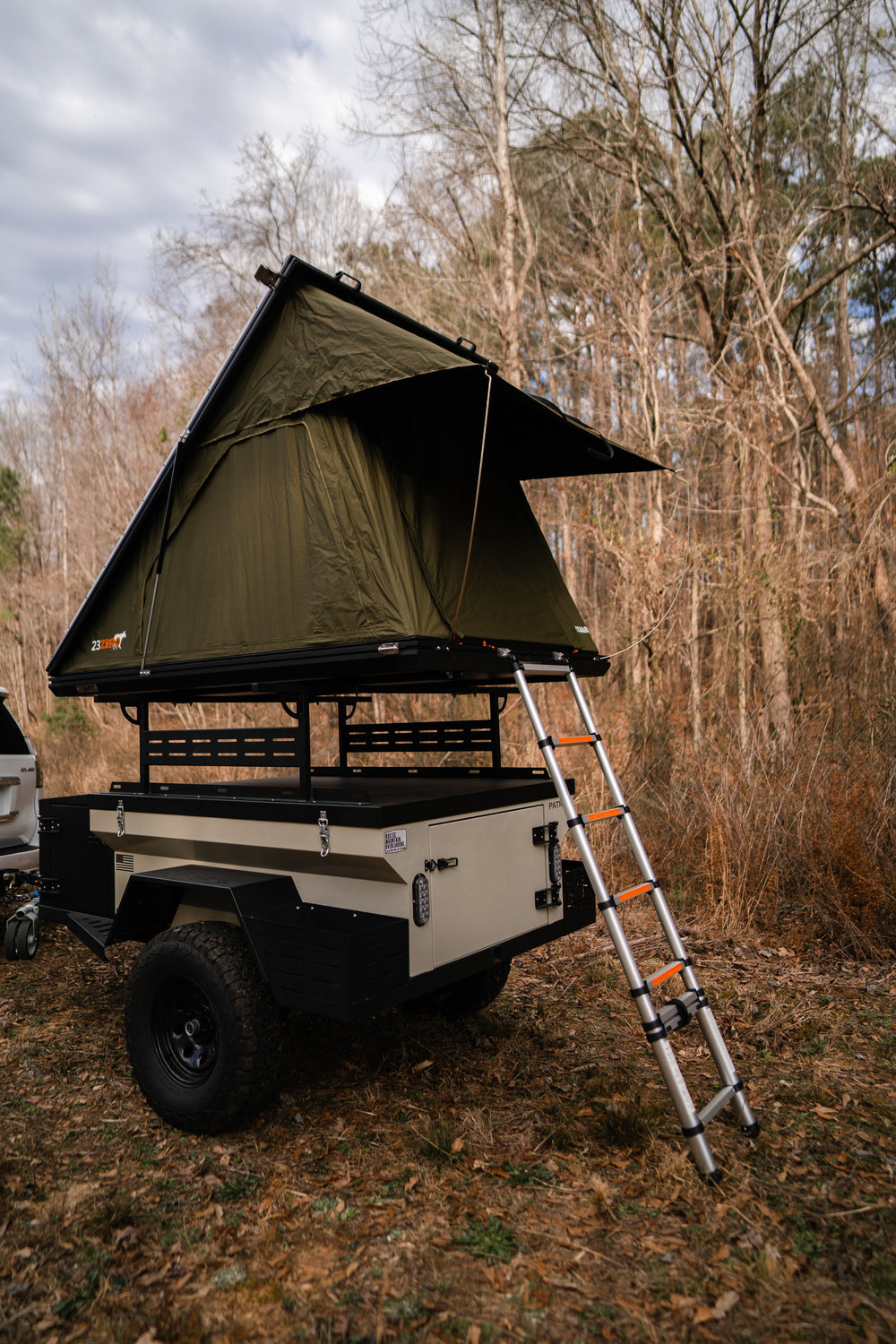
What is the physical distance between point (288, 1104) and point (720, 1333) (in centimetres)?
194

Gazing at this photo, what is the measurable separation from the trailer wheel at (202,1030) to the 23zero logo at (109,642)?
163 centimetres

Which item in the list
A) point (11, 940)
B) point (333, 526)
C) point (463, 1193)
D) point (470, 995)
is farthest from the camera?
point (11, 940)

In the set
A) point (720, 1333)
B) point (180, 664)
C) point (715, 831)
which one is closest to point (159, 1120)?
point (180, 664)

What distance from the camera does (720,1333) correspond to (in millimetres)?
2232

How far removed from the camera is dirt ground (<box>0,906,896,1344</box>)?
2.35 meters

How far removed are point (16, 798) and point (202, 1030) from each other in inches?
128

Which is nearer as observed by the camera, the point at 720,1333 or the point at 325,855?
the point at 720,1333

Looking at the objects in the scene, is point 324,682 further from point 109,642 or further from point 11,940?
point 11,940

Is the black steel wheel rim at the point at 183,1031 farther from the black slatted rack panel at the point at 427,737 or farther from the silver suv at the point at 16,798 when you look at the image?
the silver suv at the point at 16,798

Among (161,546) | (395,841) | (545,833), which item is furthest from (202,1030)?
(161,546)

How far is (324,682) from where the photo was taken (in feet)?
13.5

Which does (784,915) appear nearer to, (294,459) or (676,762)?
(676,762)

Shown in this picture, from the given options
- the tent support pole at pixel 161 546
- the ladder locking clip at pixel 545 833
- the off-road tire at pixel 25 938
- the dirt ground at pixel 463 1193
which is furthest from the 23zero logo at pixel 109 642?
the ladder locking clip at pixel 545 833

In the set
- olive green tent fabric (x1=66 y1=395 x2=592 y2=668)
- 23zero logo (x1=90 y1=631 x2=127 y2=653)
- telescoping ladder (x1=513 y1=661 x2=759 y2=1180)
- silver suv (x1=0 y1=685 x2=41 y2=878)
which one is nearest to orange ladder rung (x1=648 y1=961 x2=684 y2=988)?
telescoping ladder (x1=513 y1=661 x2=759 y2=1180)
